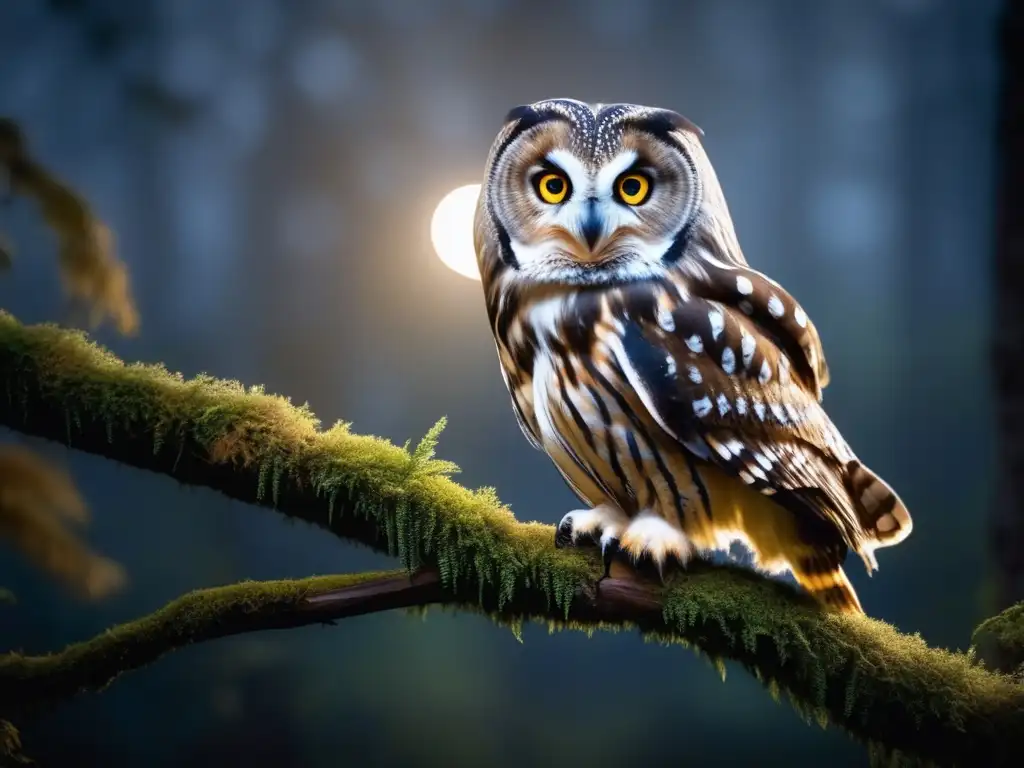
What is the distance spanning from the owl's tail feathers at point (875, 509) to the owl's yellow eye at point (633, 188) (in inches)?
24.5

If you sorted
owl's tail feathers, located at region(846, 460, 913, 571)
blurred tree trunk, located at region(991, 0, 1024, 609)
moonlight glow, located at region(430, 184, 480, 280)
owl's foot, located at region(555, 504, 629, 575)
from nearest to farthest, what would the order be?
owl's foot, located at region(555, 504, 629, 575), owl's tail feathers, located at region(846, 460, 913, 571), moonlight glow, located at region(430, 184, 480, 280), blurred tree trunk, located at region(991, 0, 1024, 609)

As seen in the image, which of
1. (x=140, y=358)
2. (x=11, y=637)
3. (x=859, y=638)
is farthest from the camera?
(x=140, y=358)

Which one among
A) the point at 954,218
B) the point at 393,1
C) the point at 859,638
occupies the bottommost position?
the point at 859,638

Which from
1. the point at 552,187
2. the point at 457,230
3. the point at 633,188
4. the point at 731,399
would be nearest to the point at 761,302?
the point at 731,399

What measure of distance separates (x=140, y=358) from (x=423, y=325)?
2.92 feet

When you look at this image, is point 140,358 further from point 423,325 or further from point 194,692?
point 194,692

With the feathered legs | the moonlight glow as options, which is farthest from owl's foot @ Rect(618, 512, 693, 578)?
the moonlight glow

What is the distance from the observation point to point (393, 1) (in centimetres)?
229

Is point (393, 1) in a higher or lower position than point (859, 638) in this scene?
higher

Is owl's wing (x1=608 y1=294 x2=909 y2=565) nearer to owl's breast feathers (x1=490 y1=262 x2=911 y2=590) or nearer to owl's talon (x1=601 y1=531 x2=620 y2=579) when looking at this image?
owl's breast feathers (x1=490 y1=262 x2=911 y2=590)

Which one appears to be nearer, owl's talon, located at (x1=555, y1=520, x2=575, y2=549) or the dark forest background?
owl's talon, located at (x1=555, y1=520, x2=575, y2=549)

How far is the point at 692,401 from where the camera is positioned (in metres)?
1.15

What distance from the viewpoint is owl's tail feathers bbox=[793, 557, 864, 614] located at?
1.30 metres

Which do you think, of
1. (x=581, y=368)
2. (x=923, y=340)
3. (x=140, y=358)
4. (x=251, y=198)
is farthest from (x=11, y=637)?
(x=923, y=340)
